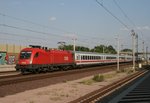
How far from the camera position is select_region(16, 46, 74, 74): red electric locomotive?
3975 centimetres

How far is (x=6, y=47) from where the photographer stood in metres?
65.0

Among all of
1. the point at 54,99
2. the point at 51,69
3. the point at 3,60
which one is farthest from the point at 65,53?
the point at 54,99

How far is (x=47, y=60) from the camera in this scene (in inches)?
1768

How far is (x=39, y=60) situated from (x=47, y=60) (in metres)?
2.97

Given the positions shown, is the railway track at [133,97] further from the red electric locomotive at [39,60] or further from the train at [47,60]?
the train at [47,60]

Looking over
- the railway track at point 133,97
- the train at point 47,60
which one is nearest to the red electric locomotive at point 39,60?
the train at point 47,60

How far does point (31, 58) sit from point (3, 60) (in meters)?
22.3

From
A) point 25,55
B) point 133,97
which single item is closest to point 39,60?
point 25,55

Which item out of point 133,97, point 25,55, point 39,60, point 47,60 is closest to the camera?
point 133,97

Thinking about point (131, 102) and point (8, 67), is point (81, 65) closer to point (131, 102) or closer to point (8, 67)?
point (8, 67)

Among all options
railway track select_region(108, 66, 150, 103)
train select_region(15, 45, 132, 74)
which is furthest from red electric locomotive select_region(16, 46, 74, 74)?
railway track select_region(108, 66, 150, 103)

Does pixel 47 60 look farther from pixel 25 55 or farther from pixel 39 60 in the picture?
pixel 25 55

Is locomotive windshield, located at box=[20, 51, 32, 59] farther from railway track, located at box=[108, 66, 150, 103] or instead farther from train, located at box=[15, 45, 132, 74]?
railway track, located at box=[108, 66, 150, 103]

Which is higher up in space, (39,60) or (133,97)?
(39,60)
